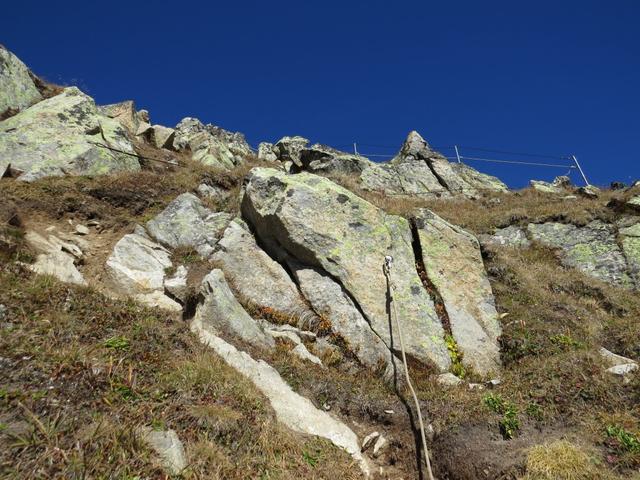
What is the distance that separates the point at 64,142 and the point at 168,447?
1726 cm

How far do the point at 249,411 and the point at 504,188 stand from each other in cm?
3407

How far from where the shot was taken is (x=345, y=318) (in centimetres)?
1162

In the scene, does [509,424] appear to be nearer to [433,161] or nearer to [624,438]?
[624,438]

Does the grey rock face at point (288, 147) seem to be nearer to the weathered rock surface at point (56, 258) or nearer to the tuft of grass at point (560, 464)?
the weathered rock surface at point (56, 258)

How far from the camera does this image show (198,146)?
99.2 feet

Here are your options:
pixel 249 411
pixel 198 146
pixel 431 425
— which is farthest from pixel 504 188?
pixel 249 411

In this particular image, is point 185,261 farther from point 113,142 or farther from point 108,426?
point 113,142

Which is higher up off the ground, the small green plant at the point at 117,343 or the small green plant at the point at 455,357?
the small green plant at the point at 455,357

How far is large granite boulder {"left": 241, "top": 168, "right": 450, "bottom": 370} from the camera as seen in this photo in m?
11.7

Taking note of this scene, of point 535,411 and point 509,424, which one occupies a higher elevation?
point 535,411

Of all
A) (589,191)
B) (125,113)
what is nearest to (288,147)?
(125,113)

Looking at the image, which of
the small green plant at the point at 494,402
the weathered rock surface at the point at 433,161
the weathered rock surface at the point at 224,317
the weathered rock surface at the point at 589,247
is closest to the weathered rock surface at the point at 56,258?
the weathered rock surface at the point at 224,317

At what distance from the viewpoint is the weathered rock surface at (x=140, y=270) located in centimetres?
1080

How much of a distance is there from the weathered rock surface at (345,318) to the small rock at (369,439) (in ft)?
7.44
